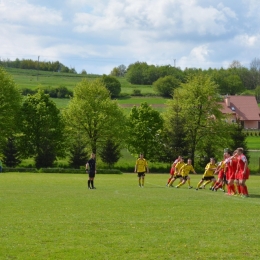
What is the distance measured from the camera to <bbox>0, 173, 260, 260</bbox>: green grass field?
1160 centimetres

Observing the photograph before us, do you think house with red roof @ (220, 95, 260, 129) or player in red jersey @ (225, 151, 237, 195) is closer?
player in red jersey @ (225, 151, 237, 195)

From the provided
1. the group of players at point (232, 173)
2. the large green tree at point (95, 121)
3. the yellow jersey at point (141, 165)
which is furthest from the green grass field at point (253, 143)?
the group of players at point (232, 173)

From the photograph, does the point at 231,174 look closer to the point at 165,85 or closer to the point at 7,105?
the point at 7,105

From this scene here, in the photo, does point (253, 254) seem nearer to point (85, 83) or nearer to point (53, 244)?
point (53, 244)

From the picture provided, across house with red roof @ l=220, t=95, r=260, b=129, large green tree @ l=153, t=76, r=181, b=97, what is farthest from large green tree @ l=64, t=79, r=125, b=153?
large green tree @ l=153, t=76, r=181, b=97

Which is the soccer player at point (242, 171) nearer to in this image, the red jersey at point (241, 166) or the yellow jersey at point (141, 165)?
the red jersey at point (241, 166)

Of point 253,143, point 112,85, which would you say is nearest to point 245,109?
point 112,85

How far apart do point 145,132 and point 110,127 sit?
209 inches

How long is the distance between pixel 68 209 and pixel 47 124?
4996cm

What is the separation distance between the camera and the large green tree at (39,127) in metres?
67.6

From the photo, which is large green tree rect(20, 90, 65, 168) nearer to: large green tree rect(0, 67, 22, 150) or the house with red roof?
large green tree rect(0, 67, 22, 150)

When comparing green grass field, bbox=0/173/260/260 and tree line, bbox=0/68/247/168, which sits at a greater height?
tree line, bbox=0/68/247/168

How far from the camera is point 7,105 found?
67125mm

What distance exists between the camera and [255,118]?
127875 millimetres
